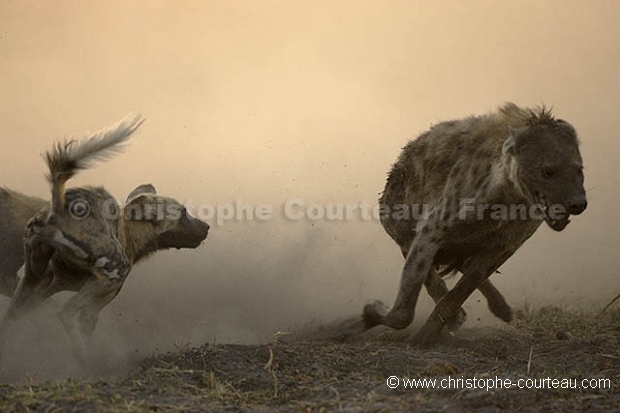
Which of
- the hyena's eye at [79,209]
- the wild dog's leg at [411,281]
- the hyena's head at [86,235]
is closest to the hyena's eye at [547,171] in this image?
the wild dog's leg at [411,281]

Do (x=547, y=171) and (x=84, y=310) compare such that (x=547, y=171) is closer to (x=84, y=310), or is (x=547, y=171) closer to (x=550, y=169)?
(x=550, y=169)

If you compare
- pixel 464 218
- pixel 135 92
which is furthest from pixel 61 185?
pixel 135 92

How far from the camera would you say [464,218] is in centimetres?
688

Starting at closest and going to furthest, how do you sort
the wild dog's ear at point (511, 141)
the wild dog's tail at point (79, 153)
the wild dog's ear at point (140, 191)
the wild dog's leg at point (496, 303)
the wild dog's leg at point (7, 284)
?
the wild dog's tail at point (79, 153) → the wild dog's ear at point (511, 141) → the wild dog's leg at point (7, 284) → the wild dog's ear at point (140, 191) → the wild dog's leg at point (496, 303)

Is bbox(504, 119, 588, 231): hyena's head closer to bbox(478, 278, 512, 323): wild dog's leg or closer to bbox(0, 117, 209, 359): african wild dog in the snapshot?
bbox(478, 278, 512, 323): wild dog's leg

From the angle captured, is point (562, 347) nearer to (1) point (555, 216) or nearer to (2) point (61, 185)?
(1) point (555, 216)

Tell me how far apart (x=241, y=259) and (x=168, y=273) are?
898 millimetres

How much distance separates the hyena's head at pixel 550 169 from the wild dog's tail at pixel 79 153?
2.74 m

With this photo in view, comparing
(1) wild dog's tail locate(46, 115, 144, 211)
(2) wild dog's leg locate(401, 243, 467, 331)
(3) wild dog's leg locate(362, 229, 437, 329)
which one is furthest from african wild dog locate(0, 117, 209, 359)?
(2) wild dog's leg locate(401, 243, 467, 331)

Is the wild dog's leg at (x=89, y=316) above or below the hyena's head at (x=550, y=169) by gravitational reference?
below

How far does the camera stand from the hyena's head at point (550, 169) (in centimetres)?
629

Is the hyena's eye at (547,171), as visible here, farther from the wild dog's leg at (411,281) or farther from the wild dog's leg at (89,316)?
the wild dog's leg at (89,316)

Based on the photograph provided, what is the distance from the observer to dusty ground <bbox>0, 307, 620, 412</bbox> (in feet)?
15.3

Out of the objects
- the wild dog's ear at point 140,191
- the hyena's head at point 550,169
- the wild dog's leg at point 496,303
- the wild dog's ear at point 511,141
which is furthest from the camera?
the wild dog's leg at point 496,303
